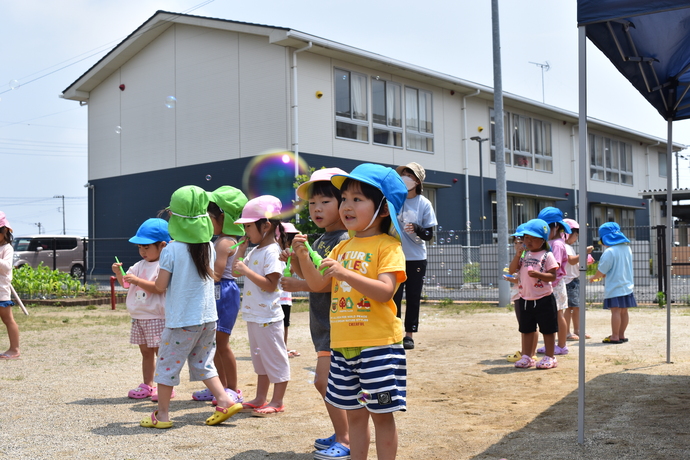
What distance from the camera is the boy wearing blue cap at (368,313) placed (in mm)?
3076

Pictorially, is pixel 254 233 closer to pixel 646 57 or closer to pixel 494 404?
pixel 494 404

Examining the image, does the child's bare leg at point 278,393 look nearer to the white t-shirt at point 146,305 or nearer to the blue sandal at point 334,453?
the blue sandal at point 334,453

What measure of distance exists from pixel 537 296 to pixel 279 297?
2.88 m

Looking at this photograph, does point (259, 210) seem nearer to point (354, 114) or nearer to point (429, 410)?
point (429, 410)

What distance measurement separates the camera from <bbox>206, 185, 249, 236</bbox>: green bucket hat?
500cm

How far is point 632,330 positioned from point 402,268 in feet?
23.3

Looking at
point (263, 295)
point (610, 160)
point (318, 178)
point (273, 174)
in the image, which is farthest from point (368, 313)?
point (610, 160)

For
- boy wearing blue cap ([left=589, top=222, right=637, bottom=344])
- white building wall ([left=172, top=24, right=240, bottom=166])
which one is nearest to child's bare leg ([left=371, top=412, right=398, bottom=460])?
boy wearing blue cap ([left=589, top=222, right=637, bottom=344])

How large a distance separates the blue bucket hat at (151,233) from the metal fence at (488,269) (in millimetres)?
9398

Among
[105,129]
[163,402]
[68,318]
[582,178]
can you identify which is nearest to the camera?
[582,178]

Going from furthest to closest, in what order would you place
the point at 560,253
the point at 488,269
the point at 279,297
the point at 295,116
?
the point at 295,116 < the point at 488,269 < the point at 560,253 < the point at 279,297

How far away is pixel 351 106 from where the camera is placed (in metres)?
21.2

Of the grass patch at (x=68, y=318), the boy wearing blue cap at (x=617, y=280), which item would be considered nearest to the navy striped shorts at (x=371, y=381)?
the boy wearing blue cap at (x=617, y=280)

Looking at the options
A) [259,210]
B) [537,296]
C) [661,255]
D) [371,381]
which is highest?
[259,210]
